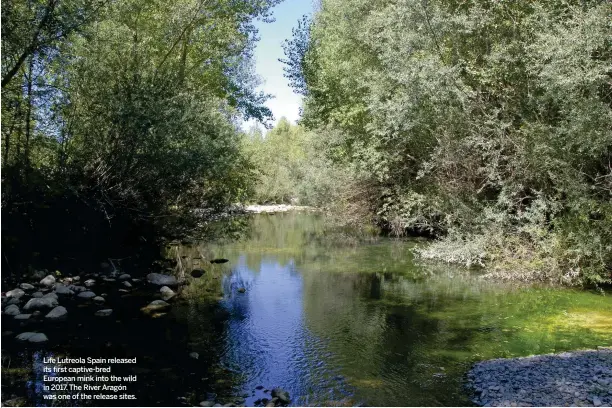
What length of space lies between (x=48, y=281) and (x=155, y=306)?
3373 mm

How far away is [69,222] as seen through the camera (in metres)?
15.2

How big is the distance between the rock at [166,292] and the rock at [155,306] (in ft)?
A: 2.22

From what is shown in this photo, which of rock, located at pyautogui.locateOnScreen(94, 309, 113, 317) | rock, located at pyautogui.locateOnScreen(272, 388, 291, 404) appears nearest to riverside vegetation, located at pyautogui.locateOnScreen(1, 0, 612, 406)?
rock, located at pyautogui.locateOnScreen(94, 309, 113, 317)

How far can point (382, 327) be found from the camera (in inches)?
439

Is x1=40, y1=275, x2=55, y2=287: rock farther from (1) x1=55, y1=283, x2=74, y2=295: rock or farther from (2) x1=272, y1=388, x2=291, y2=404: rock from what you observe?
(2) x1=272, y1=388, x2=291, y2=404: rock

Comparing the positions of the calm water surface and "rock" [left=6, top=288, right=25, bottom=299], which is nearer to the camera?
the calm water surface

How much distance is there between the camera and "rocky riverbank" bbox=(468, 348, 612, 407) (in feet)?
23.9

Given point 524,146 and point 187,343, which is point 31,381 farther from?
point 524,146

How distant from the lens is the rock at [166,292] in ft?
42.5

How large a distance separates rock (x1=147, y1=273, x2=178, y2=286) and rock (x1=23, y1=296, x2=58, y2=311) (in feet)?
10.4

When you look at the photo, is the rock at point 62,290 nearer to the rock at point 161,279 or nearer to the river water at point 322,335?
the river water at point 322,335

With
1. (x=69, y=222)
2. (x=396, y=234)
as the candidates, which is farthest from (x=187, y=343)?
(x=396, y=234)

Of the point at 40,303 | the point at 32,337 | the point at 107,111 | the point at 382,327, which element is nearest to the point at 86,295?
A: the point at 40,303

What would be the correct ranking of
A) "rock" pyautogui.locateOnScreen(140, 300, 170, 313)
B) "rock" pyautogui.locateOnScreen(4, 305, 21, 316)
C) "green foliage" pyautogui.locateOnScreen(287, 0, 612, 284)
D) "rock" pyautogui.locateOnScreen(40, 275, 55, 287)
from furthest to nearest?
1. "green foliage" pyautogui.locateOnScreen(287, 0, 612, 284)
2. "rock" pyautogui.locateOnScreen(40, 275, 55, 287)
3. "rock" pyautogui.locateOnScreen(140, 300, 170, 313)
4. "rock" pyautogui.locateOnScreen(4, 305, 21, 316)
